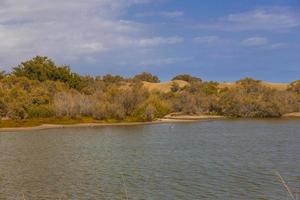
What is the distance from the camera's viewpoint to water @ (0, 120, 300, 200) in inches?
942

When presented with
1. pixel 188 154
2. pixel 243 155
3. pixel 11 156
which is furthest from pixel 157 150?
pixel 11 156

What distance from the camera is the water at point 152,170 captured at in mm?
23938

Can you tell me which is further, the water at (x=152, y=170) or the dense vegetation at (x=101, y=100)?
the dense vegetation at (x=101, y=100)

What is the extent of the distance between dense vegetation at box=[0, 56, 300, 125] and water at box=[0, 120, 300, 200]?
48345 millimetres

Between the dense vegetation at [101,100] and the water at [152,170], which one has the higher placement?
the dense vegetation at [101,100]

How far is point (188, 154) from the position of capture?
40688mm

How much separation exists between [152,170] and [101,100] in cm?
7765

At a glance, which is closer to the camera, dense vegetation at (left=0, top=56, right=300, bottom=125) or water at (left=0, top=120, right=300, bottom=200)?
water at (left=0, top=120, right=300, bottom=200)

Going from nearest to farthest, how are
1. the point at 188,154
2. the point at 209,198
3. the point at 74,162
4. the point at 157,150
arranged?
the point at 209,198 < the point at 74,162 < the point at 188,154 < the point at 157,150

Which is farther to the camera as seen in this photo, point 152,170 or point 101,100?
point 101,100

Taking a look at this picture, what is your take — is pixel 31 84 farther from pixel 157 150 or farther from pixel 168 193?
pixel 168 193

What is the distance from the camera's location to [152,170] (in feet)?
104

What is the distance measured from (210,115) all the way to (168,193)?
99913 mm

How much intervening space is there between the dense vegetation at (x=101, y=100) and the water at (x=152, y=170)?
48.3 meters
